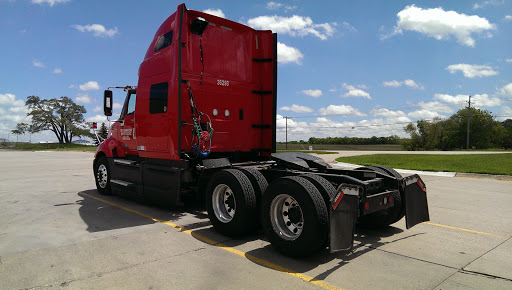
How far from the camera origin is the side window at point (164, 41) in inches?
268

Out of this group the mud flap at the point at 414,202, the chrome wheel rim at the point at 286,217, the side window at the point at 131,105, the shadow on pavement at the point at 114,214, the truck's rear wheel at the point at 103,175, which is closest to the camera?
the chrome wheel rim at the point at 286,217


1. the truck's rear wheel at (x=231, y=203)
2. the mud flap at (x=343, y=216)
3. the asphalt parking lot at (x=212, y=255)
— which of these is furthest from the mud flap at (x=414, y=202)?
the truck's rear wheel at (x=231, y=203)

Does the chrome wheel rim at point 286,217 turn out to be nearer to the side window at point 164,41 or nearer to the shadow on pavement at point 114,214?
the shadow on pavement at point 114,214

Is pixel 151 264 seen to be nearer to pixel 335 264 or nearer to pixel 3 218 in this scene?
pixel 335 264

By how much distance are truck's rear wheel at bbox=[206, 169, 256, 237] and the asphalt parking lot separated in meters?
0.23

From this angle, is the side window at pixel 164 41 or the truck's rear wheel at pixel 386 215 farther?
the side window at pixel 164 41

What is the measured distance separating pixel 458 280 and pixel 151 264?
365 cm

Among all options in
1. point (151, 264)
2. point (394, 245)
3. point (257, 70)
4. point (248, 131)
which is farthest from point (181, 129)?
point (394, 245)

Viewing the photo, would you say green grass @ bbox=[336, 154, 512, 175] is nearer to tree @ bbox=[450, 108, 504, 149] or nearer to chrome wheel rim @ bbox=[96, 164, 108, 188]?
chrome wheel rim @ bbox=[96, 164, 108, 188]

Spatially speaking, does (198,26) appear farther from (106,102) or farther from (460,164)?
(460,164)

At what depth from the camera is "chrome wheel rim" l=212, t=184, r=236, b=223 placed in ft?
18.2

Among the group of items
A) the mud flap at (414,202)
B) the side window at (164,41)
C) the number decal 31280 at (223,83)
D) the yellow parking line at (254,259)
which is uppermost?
the side window at (164,41)

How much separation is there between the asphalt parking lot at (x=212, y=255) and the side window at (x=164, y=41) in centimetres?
357

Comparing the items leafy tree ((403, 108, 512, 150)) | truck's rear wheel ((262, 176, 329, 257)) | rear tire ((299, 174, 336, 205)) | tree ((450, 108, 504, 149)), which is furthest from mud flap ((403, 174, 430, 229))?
tree ((450, 108, 504, 149))
